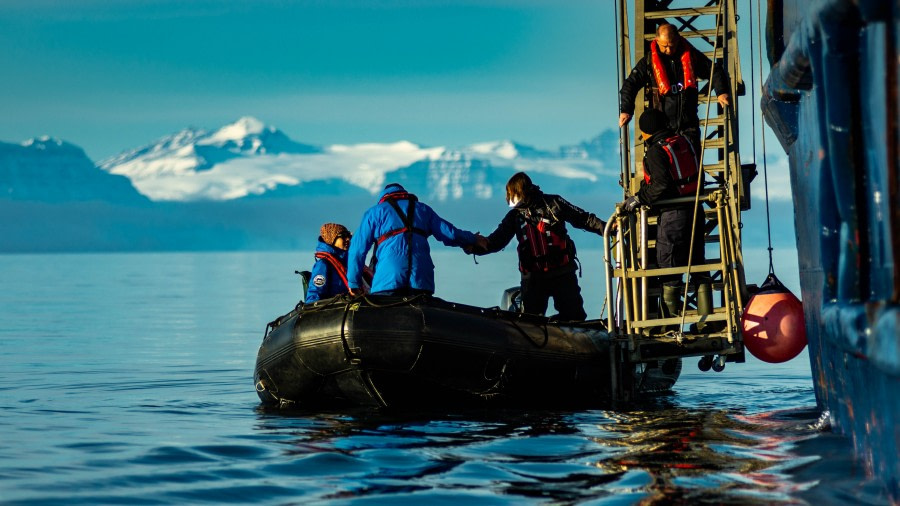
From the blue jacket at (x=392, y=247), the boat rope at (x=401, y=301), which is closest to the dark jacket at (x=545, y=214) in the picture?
the blue jacket at (x=392, y=247)

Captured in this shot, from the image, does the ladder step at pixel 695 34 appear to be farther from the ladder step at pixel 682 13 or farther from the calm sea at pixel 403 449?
the calm sea at pixel 403 449

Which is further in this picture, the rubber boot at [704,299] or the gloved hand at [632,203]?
the rubber boot at [704,299]

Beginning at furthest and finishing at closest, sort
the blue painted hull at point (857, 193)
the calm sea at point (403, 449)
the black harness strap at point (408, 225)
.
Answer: the black harness strap at point (408, 225) < the calm sea at point (403, 449) < the blue painted hull at point (857, 193)

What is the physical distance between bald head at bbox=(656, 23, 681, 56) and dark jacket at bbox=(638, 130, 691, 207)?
90 cm

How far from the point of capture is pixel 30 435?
948 cm

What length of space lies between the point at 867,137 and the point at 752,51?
21.6 feet

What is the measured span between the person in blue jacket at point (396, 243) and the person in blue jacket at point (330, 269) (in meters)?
1.08

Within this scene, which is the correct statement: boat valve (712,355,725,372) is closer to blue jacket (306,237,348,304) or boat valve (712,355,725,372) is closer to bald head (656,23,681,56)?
bald head (656,23,681,56)

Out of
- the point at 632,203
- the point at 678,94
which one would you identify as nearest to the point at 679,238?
the point at 632,203

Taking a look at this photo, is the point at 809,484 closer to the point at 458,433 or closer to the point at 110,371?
the point at 458,433

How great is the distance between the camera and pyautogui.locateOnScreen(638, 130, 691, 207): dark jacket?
10463 mm

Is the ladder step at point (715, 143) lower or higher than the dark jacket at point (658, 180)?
higher

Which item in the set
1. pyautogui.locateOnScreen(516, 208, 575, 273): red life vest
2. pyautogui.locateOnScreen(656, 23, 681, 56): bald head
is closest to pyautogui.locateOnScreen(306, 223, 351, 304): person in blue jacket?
pyautogui.locateOnScreen(516, 208, 575, 273): red life vest

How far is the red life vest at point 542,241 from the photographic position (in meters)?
11.0
